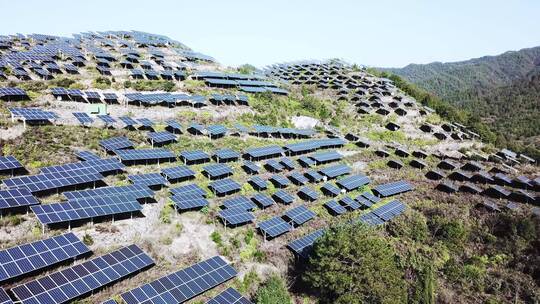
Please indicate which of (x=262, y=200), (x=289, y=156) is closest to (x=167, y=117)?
(x=289, y=156)

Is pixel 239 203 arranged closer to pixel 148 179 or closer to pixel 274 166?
pixel 148 179

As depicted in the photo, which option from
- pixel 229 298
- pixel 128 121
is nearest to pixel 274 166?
pixel 128 121

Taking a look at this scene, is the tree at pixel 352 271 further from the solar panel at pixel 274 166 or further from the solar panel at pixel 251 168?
the solar panel at pixel 274 166

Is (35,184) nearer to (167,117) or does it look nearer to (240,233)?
(240,233)

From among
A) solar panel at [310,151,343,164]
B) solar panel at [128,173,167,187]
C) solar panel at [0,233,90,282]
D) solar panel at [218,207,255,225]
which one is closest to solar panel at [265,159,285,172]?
solar panel at [310,151,343,164]

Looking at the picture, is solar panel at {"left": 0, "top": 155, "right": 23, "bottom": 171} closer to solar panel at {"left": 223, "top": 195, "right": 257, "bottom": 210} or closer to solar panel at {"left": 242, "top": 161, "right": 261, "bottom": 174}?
solar panel at {"left": 223, "top": 195, "right": 257, "bottom": 210}
